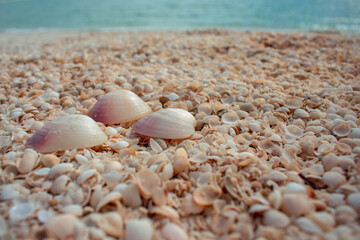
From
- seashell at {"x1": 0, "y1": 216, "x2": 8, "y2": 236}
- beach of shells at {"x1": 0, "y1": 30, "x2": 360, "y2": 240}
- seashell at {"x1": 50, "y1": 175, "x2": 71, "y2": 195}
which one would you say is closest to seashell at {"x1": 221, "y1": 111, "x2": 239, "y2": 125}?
beach of shells at {"x1": 0, "y1": 30, "x2": 360, "y2": 240}

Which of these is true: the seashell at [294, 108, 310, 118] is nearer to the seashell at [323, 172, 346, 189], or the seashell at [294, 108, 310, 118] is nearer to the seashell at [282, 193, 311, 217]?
the seashell at [323, 172, 346, 189]

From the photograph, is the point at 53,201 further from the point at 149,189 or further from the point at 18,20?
the point at 18,20

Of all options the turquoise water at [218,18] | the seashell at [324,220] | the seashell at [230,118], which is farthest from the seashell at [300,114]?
the turquoise water at [218,18]

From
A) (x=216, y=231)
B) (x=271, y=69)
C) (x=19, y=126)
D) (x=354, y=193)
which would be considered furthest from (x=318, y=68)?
(x=19, y=126)

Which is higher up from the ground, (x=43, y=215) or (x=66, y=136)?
(x=66, y=136)

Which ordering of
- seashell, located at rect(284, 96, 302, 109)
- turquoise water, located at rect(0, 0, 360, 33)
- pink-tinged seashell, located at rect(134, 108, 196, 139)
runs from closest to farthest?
1. pink-tinged seashell, located at rect(134, 108, 196, 139)
2. seashell, located at rect(284, 96, 302, 109)
3. turquoise water, located at rect(0, 0, 360, 33)

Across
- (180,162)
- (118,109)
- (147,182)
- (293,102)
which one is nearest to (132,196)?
(147,182)

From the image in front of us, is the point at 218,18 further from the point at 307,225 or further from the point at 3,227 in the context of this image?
the point at 3,227
